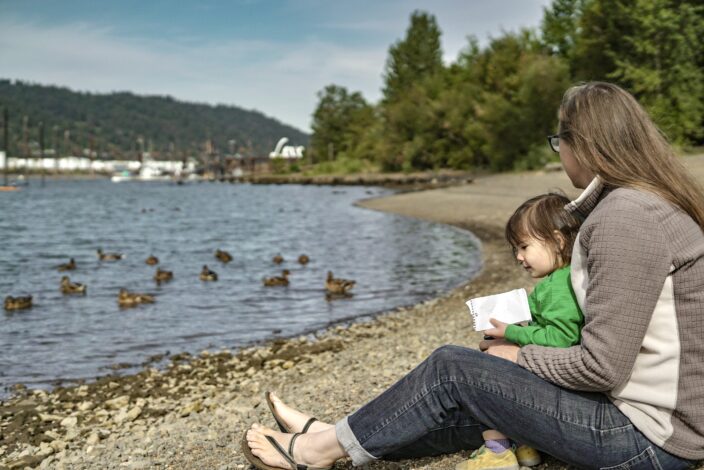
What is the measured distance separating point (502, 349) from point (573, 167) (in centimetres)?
92

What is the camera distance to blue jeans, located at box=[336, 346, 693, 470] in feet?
9.92

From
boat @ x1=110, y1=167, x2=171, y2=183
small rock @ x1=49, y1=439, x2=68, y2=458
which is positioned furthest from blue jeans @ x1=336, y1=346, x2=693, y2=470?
boat @ x1=110, y1=167, x2=171, y2=183

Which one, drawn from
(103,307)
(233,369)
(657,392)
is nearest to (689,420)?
(657,392)

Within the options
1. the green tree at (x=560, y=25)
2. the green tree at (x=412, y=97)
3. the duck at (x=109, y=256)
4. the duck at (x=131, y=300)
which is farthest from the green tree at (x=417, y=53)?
the duck at (x=131, y=300)

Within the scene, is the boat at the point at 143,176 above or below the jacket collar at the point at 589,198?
below

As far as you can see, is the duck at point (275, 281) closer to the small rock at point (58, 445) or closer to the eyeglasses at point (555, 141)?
the small rock at point (58, 445)

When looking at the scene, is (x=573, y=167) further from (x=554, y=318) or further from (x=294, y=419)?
(x=294, y=419)

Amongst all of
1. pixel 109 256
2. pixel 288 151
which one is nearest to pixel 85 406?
pixel 109 256

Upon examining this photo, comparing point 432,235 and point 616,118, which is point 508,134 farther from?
point 616,118

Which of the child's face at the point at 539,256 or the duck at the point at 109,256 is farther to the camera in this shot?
the duck at the point at 109,256

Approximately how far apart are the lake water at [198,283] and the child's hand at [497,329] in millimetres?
6644

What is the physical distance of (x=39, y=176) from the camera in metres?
176

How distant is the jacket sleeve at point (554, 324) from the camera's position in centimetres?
319

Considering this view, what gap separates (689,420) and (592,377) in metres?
0.45
